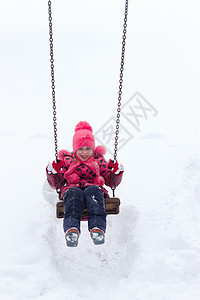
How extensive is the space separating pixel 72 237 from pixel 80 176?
93 cm

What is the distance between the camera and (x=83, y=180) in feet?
12.0

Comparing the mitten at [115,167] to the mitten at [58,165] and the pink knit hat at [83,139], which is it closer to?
the pink knit hat at [83,139]

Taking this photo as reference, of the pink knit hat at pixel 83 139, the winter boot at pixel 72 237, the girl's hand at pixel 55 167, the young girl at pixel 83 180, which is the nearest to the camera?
the winter boot at pixel 72 237

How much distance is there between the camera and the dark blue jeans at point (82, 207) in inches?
119

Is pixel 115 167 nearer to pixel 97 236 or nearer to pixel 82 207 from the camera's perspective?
pixel 82 207

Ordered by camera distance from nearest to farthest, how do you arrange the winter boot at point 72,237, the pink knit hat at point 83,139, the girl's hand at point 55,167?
the winter boot at point 72,237 → the girl's hand at point 55,167 → the pink knit hat at point 83,139

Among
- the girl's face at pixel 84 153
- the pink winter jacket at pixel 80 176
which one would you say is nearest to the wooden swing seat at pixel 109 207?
the pink winter jacket at pixel 80 176

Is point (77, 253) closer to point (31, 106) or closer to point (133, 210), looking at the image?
point (133, 210)

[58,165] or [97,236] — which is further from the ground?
[58,165]

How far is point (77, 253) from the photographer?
4305 mm

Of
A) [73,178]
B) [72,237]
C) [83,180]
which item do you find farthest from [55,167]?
[72,237]

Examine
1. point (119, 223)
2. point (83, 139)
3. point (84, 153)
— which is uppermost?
point (83, 139)

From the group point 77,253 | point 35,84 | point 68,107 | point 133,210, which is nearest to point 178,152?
point 133,210

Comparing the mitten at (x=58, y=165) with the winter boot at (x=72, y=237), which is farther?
the mitten at (x=58, y=165)
